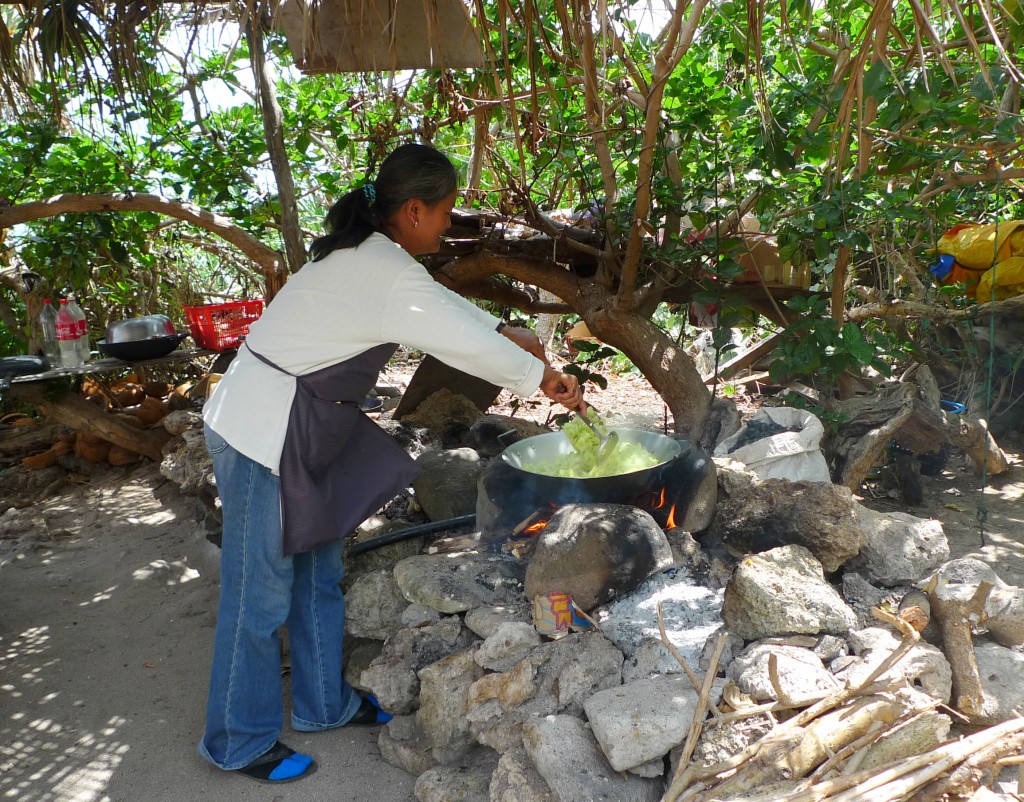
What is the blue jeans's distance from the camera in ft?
7.90

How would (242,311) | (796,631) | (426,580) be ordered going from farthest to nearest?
1. (242,311)
2. (426,580)
3. (796,631)

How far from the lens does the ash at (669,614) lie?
2461mm

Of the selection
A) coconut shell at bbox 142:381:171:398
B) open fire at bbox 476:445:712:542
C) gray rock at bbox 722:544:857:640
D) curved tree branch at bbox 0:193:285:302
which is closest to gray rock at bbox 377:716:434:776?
open fire at bbox 476:445:712:542

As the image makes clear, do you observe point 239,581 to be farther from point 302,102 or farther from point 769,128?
point 302,102

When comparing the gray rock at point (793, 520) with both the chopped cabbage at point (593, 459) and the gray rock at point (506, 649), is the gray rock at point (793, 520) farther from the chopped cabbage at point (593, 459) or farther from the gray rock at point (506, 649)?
the gray rock at point (506, 649)

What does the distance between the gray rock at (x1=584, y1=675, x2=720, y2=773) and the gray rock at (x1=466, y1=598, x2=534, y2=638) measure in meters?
0.50

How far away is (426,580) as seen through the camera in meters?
2.85

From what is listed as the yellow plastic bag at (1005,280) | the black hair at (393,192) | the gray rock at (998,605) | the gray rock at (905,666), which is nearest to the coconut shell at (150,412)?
the black hair at (393,192)

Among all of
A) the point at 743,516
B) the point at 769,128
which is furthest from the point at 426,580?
the point at 769,128

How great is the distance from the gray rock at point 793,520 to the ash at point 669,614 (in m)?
0.24

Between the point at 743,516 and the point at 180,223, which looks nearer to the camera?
the point at 743,516

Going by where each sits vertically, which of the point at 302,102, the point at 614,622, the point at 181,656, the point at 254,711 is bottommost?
the point at 181,656

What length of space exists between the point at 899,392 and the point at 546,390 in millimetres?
2424

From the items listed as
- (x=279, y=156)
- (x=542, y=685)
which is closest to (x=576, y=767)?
(x=542, y=685)
